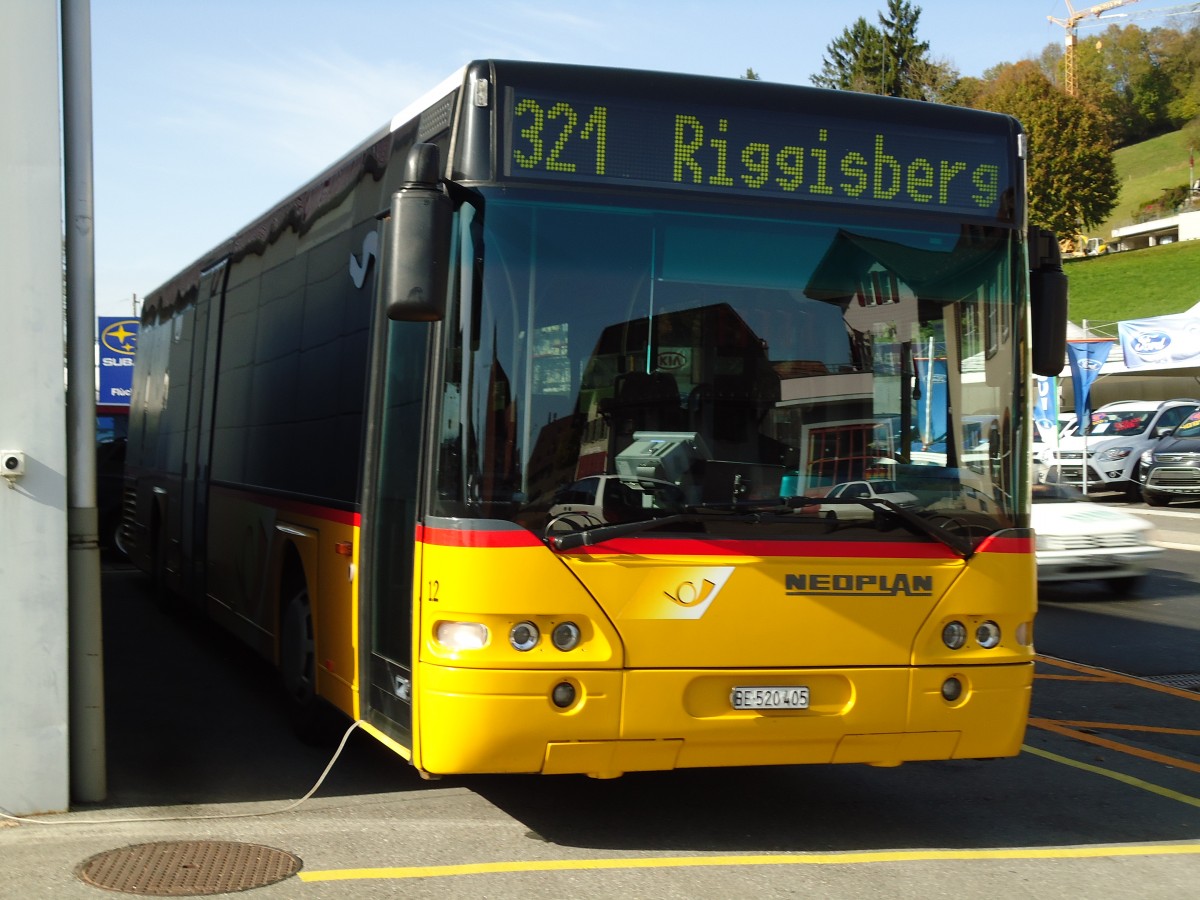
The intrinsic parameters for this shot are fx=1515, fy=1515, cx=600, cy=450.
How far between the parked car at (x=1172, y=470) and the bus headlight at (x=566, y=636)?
27987 mm

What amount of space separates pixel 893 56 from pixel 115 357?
2312 inches

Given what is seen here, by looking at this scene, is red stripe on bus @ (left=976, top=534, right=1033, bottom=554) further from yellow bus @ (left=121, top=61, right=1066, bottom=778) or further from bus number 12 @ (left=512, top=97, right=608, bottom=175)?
bus number 12 @ (left=512, top=97, right=608, bottom=175)

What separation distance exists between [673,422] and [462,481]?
0.86 metres

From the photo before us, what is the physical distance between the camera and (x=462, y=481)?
5.73m

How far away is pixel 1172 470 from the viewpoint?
31250 millimetres

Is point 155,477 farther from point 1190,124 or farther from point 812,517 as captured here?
point 1190,124

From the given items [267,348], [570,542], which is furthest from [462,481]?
[267,348]

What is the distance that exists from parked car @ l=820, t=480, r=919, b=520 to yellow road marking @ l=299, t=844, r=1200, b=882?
140 centimetres

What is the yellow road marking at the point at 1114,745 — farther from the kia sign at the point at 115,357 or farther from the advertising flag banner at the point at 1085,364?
the kia sign at the point at 115,357

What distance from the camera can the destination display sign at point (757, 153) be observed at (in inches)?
234

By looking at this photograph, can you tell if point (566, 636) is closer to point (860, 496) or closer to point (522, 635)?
point (522, 635)

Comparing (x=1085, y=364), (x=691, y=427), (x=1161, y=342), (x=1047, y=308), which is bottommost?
(x=691, y=427)

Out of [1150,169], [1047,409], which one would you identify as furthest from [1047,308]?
[1150,169]

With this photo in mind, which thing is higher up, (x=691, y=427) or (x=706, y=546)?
(x=691, y=427)
